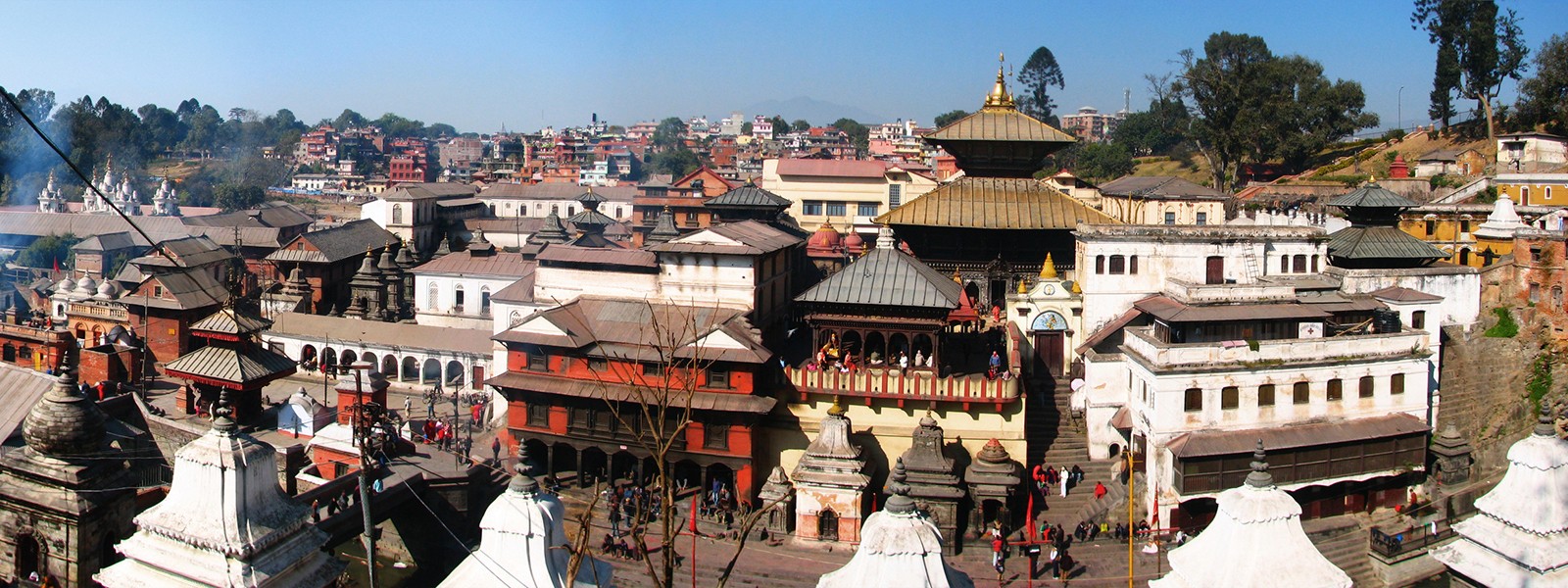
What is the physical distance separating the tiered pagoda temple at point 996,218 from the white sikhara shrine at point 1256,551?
26.6 meters

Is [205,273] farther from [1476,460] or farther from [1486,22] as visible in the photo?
[1486,22]

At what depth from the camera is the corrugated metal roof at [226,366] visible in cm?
2617

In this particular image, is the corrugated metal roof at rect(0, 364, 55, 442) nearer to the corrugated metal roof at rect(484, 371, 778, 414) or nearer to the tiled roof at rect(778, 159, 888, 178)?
the corrugated metal roof at rect(484, 371, 778, 414)

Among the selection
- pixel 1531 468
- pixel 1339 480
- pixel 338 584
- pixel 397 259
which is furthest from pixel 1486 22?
pixel 338 584

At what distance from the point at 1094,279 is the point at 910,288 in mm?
6871

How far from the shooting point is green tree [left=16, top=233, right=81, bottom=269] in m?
69.0

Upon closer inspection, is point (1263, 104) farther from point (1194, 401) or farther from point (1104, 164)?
point (1194, 401)

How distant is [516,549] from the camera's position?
44.3 ft

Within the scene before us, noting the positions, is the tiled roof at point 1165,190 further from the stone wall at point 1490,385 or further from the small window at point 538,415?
the small window at point 538,415

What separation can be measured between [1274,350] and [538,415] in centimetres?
1789

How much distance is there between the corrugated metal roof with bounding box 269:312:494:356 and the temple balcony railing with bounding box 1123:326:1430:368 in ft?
75.2

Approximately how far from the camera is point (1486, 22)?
60594 mm

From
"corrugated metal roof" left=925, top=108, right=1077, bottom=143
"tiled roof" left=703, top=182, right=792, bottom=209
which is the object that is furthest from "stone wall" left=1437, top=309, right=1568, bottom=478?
"tiled roof" left=703, top=182, right=792, bottom=209

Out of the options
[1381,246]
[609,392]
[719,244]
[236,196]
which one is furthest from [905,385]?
[236,196]
